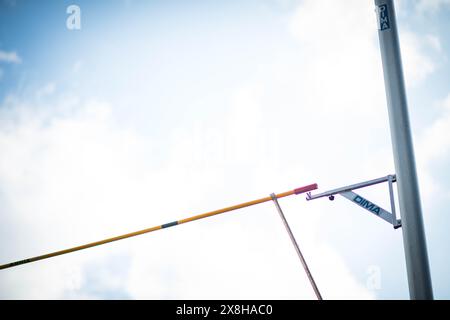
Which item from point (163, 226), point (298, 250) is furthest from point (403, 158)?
point (163, 226)

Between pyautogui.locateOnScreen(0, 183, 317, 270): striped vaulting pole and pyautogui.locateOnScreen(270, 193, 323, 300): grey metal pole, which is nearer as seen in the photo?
pyautogui.locateOnScreen(270, 193, 323, 300): grey metal pole

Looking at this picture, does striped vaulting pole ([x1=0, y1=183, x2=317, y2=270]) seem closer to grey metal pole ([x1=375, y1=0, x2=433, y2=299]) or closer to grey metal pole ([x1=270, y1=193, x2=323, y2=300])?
grey metal pole ([x1=270, y1=193, x2=323, y2=300])

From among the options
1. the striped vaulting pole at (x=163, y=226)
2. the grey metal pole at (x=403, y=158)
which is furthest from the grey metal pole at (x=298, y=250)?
the grey metal pole at (x=403, y=158)

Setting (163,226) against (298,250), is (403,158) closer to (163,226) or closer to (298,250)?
(298,250)

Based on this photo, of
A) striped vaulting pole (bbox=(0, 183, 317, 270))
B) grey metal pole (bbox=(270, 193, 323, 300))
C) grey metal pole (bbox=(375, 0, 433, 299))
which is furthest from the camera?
striped vaulting pole (bbox=(0, 183, 317, 270))

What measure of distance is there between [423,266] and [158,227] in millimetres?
3835

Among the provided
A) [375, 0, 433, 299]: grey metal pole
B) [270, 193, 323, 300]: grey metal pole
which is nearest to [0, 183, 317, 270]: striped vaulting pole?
[270, 193, 323, 300]: grey metal pole

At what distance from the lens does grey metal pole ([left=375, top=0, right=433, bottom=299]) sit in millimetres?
3068

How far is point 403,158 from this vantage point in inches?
132

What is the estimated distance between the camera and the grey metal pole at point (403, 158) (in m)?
3.07

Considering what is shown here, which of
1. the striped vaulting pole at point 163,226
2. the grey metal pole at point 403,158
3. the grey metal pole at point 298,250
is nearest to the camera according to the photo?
the grey metal pole at point 403,158

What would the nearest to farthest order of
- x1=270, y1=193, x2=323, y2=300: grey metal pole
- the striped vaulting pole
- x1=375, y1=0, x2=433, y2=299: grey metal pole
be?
x1=375, y1=0, x2=433, y2=299: grey metal pole < x1=270, y1=193, x2=323, y2=300: grey metal pole < the striped vaulting pole

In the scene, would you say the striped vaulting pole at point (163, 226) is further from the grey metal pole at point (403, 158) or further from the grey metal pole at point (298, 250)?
the grey metal pole at point (403, 158)
